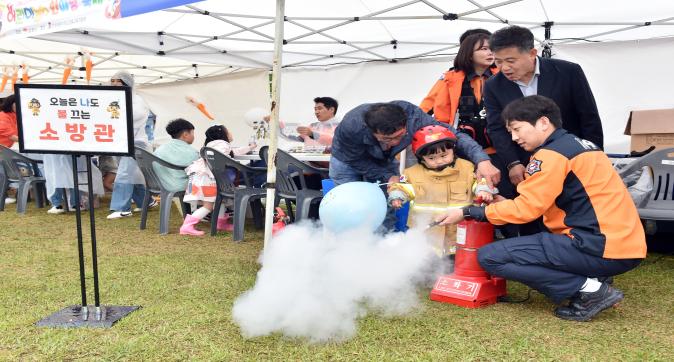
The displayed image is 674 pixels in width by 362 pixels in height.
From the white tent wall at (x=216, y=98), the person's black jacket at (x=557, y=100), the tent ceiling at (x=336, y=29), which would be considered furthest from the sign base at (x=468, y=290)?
the white tent wall at (x=216, y=98)

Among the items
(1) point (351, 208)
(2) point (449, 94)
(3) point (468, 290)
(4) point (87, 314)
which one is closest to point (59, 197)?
(4) point (87, 314)

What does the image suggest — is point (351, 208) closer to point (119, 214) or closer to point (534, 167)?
point (534, 167)

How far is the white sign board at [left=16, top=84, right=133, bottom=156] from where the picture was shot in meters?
2.45

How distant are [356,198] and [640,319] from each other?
1545 mm

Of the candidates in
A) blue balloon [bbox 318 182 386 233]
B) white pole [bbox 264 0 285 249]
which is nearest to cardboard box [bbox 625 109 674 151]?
blue balloon [bbox 318 182 386 233]

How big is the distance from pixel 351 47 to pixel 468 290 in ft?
21.0

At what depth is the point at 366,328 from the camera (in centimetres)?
237

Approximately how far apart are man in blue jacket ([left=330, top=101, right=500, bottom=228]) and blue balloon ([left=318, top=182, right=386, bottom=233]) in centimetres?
40

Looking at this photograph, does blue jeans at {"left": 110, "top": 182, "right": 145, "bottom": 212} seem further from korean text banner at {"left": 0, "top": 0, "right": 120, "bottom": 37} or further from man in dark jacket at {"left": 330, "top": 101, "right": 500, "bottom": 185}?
man in dark jacket at {"left": 330, "top": 101, "right": 500, "bottom": 185}

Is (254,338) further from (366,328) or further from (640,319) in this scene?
(640,319)

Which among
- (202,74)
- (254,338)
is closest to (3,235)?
(254,338)

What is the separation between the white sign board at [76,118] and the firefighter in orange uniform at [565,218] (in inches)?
67.9

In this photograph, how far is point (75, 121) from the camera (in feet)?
8.11

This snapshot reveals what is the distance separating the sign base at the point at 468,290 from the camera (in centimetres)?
269
